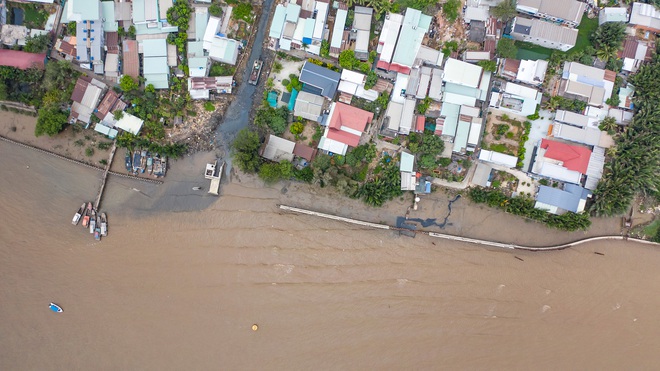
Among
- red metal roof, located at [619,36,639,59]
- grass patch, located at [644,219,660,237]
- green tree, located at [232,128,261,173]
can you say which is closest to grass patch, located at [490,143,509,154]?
red metal roof, located at [619,36,639,59]

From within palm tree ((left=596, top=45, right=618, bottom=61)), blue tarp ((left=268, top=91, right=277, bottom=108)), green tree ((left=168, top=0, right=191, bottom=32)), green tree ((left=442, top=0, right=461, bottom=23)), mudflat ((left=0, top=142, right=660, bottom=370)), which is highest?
green tree ((left=442, top=0, right=461, bottom=23))

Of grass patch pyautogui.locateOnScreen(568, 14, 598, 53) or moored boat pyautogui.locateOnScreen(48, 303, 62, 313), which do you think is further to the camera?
grass patch pyautogui.locateOnScreen(568, 14, 598, 53)

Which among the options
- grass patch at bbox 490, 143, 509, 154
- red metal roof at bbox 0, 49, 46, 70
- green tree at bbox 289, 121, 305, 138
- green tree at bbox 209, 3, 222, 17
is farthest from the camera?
grass patch at bbox 490, 143, 509, 154

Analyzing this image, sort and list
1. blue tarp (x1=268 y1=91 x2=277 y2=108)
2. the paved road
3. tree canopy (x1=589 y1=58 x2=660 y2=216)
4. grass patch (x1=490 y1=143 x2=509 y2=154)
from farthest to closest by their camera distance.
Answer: the paved road < blue tarp (x1=268 y1=91 x2=277 y2=108) < grass patch (x1=490 y1=143 x2=509 y2=154) < tree canopy (x1=589 y1=58 x2=660 y2=216)

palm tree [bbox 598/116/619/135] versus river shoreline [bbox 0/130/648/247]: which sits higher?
palm tree [bbox 598/116/619/135]

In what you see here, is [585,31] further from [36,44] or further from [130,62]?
[36,44]

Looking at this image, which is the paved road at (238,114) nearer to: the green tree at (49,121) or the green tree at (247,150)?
the green tree at (247,150)

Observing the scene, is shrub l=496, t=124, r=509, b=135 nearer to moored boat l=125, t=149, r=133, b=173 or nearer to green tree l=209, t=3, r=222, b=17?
green tree l=209, t=3, r=222, b=17

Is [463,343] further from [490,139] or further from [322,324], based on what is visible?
[490,139]
